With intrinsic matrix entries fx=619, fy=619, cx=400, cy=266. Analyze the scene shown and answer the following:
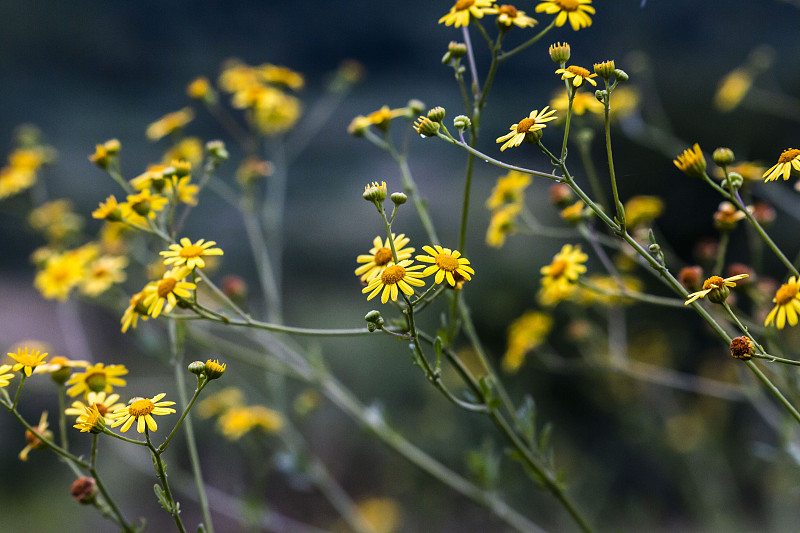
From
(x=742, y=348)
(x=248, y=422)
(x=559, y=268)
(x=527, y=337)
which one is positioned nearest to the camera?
(x=742, y=348)

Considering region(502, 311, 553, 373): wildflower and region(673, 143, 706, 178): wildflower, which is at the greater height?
region(673, 143, 706, 178): wildflower

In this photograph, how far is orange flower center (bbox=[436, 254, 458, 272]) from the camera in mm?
854

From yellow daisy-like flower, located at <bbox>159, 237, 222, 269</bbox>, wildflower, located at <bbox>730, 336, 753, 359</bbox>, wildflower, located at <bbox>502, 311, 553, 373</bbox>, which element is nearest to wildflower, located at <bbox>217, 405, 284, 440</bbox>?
wildflower, located at <bbox>502, 311, 553, 373</bbox>

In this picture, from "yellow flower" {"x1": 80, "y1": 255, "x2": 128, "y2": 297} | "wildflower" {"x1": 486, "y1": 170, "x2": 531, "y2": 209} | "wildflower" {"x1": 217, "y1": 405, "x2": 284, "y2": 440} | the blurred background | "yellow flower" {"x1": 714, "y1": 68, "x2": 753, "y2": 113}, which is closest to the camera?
"wildflower" {"x1": 486, "y1": 170, "x2": 531, "y2": 209}

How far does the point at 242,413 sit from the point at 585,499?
187cm

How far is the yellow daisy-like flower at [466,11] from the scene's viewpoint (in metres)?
0.96

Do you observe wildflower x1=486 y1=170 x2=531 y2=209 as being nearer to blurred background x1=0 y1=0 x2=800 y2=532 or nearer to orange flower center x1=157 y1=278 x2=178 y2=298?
orange flower center x1=157 y1=278 x2=178 y2=298

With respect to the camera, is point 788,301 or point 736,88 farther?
point 736,88

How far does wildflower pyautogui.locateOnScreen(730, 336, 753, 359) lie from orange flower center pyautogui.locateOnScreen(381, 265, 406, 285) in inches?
16.4

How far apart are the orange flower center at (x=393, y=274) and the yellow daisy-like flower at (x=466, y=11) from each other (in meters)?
0.40

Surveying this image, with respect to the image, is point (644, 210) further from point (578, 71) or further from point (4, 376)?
point (4, 376)

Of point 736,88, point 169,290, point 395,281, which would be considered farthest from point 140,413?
point 736,88

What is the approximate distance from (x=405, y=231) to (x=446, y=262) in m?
2.93

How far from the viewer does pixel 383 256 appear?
0.94 metres
